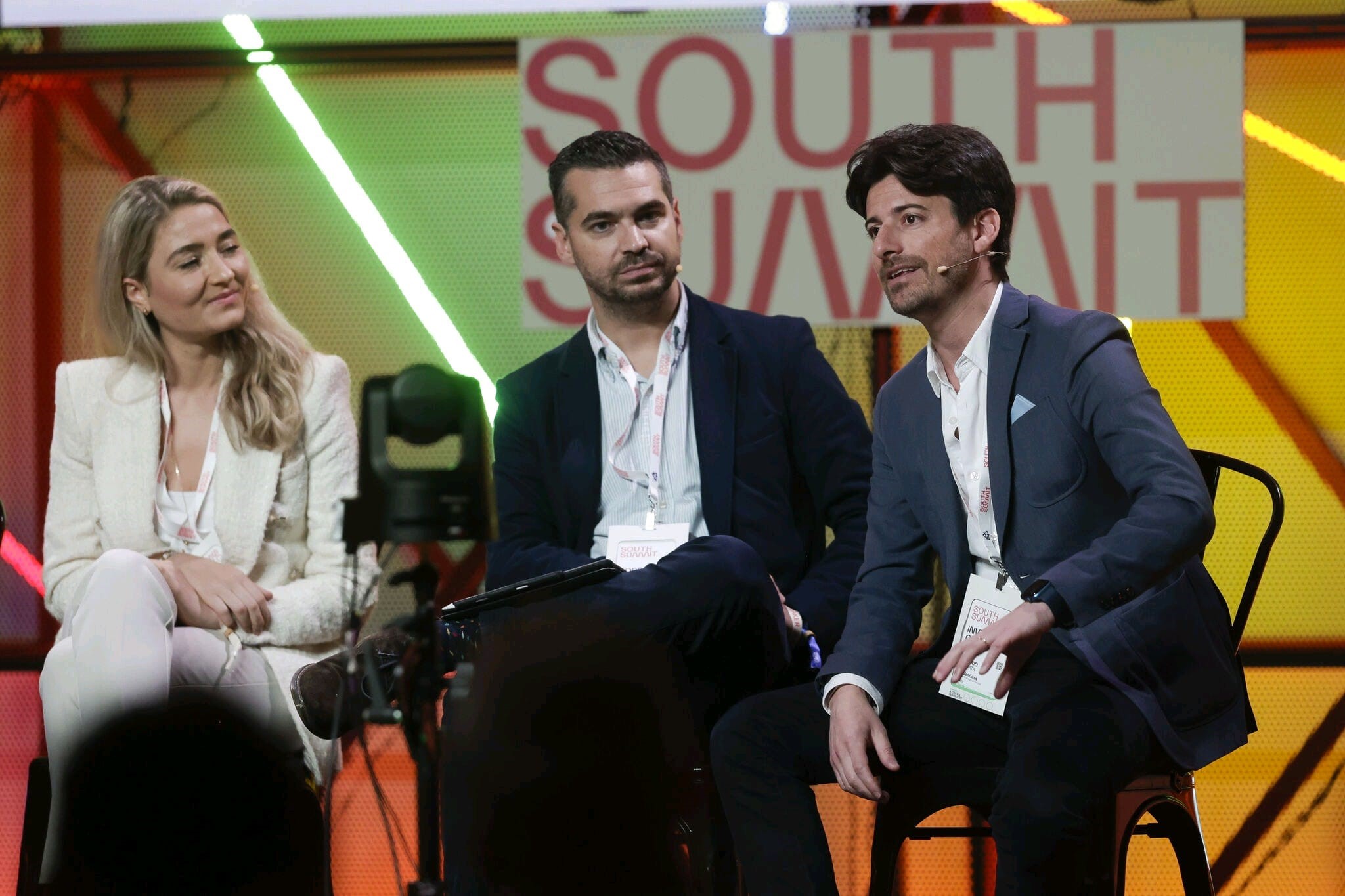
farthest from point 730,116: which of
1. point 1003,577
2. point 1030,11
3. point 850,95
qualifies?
point 1003,577

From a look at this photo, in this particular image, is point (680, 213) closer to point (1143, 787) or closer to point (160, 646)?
point (160, 646)

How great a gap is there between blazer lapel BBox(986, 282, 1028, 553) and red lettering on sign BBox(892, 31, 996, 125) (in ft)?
4.00

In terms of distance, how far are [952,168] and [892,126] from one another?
1.03m

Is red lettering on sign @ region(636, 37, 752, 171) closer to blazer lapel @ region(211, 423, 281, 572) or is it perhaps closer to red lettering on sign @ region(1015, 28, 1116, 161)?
red lettering on sign @ region(1015, 28, 1116, 161)

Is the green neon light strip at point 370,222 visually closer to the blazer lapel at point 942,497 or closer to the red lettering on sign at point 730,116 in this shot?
the red lettering on sign at point 730,116

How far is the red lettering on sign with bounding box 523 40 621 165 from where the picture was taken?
126 inches

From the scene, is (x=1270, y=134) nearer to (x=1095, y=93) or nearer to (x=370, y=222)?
(x=1095, y=93)

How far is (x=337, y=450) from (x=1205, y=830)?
85.3 inches

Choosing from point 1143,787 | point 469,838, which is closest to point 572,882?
point 469,838

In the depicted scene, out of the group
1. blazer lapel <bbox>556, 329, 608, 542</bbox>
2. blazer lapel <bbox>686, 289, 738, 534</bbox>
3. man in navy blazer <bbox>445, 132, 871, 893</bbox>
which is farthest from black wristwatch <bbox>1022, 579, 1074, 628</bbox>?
blazer lapel <bbox>556, 329, 608, 542</bbox>

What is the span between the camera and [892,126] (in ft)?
10.4

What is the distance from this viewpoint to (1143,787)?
6.26 feet

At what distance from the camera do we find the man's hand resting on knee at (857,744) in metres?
1.89

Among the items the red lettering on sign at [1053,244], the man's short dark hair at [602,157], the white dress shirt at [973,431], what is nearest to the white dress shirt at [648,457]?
the man's short dark hair at [602,157]
